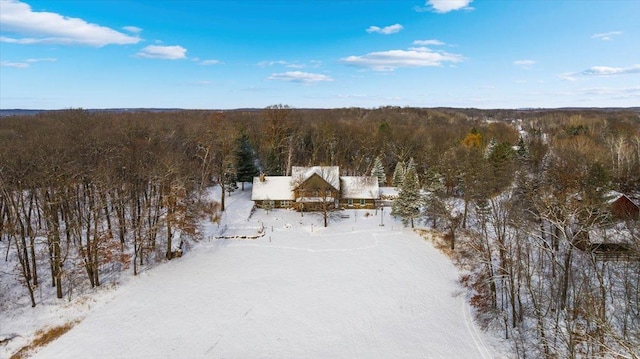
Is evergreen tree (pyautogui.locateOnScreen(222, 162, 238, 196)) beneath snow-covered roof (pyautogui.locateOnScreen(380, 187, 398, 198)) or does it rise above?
above

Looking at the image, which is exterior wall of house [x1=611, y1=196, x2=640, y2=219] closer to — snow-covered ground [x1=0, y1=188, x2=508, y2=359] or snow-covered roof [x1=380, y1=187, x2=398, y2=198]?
snow-covered ground [x1=0, y1=188, x2=508, y2=359]

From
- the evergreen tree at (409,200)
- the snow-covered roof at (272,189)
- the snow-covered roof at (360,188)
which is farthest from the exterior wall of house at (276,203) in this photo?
the evergreen tree at (409,200)

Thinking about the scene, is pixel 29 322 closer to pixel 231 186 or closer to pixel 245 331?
pixel 245 331

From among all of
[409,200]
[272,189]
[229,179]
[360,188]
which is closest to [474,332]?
[409,200]

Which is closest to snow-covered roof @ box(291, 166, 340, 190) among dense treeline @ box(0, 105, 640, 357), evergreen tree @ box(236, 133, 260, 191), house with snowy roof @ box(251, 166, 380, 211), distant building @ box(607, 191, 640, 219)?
house with snowy roof @ box(251, 166, 380, 211)

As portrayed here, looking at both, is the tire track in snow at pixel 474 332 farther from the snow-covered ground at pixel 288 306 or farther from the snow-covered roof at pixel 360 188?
the snow-covered roof at pixel 360 188

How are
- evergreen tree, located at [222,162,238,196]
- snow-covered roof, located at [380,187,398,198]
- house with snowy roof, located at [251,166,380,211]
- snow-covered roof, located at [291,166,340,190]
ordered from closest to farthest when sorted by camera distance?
house with snowy roof, located at [251,166,380,211], snow-covered roof, located at [291,166,340,190], evergreen tree, located at [222,162,238,196], snow-covered roof, located at [380,187,398,198]

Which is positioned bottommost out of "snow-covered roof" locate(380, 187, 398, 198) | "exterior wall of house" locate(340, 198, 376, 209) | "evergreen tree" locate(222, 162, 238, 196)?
"exterior wall of house" locate(340, 198, 376, 209)
